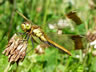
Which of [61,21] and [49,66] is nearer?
[49,66]

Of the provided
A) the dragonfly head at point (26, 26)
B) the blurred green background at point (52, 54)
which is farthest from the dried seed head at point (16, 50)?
the dragonfly head at point (26, 26)

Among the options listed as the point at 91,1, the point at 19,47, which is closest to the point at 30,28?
the point at 19,47

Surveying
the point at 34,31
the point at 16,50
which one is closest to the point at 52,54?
the point at 34,31

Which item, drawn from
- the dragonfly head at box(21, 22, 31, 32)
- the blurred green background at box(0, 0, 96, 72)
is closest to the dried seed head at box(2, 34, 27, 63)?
the blurred green background at box(0, 0, 96, 72)

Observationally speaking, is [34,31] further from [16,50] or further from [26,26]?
[16,50]

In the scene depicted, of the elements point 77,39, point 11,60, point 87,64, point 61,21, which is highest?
→ point 11,60

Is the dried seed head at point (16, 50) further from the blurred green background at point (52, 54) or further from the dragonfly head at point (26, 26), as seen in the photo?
the dragonfly head at point (26, 26)

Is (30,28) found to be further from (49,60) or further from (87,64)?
(87,64)

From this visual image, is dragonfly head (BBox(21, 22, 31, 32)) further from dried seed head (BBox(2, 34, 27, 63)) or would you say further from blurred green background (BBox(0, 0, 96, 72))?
dried seed head (BBox(2, 34, 27, 63))
